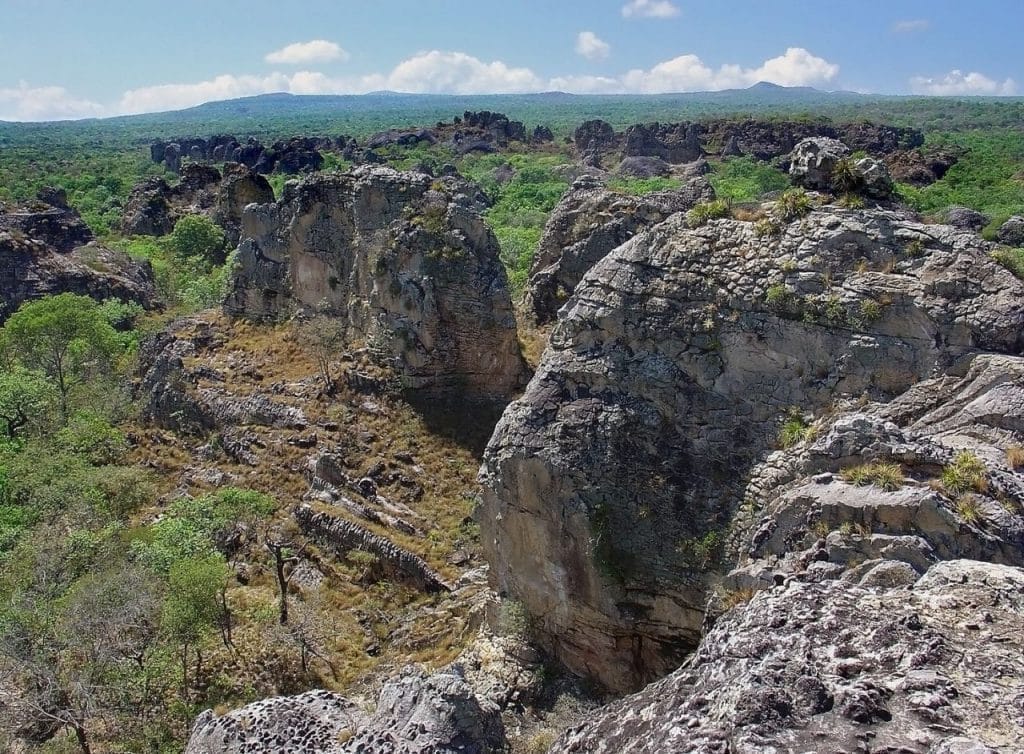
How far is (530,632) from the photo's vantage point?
14.8 meters

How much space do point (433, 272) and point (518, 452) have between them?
13.3 m

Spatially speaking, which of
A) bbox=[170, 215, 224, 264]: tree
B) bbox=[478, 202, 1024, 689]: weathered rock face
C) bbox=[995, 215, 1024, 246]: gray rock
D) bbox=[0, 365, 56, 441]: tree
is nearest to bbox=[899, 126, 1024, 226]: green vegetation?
bbox=[995, 215, 1024, 246]: gray rock

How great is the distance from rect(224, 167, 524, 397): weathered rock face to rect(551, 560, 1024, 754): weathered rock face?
61.5 feet

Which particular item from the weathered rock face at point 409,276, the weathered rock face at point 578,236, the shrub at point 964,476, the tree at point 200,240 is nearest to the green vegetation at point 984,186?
the weathered rock face at point 578,236

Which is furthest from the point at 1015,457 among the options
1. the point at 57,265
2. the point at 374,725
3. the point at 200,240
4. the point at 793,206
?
the point at 200,240

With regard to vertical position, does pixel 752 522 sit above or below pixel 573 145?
below

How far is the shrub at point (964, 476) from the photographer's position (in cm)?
900

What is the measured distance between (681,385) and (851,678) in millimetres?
7539

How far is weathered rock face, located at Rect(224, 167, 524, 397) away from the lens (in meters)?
26.0

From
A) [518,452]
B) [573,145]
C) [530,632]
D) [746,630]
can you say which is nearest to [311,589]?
[530,632]

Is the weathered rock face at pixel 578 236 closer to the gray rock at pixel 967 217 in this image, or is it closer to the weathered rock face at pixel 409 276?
the weathered rock face at pixel 409 276

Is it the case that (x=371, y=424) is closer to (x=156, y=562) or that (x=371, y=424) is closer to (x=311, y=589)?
(x=311, y=589)

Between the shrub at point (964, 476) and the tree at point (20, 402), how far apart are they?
29749mm

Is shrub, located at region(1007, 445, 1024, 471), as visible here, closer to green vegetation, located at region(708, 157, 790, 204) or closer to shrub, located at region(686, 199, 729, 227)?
shrub, located at region(686, 199, 729, 227)
